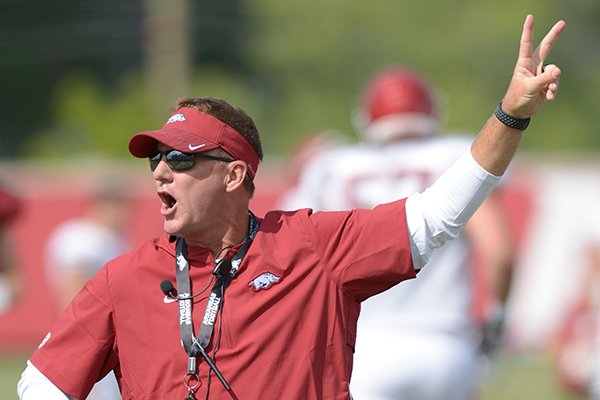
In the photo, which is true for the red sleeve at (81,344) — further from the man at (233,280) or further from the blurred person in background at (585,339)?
the blurred person in background at (585,339)

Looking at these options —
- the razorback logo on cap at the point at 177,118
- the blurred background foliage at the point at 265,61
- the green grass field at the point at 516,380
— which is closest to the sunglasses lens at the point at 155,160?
the razorback logo on cap at the point at 177,118

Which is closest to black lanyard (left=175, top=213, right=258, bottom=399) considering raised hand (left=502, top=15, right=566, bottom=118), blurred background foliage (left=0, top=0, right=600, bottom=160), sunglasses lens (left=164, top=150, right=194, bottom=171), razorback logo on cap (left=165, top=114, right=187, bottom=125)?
sunglasses lens (left=164, top=150, right=194, bottom=171)

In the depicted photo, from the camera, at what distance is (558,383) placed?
14078 mm

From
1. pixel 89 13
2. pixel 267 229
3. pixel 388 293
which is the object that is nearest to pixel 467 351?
pixel 388 293

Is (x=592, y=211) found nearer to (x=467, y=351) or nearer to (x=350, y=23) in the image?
(x=467, y=351)

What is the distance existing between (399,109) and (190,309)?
9.08 ft

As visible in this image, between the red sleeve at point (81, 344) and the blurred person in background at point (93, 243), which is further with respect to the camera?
the blurred person in background at point (93, 243)

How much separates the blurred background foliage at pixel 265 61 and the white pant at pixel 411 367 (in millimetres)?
24879

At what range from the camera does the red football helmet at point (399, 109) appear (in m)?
6.69

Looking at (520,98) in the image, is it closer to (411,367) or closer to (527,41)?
(527,41)

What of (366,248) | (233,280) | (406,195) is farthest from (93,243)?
(366,248)

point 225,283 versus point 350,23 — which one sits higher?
point 350,23

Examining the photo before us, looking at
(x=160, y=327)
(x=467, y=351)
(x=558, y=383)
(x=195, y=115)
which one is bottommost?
(x=558, y=383)

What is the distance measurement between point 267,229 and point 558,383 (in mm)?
10294
